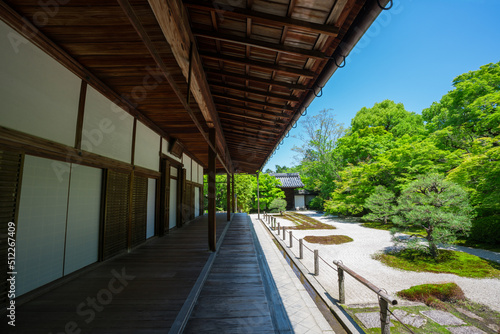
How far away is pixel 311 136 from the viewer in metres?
21.3

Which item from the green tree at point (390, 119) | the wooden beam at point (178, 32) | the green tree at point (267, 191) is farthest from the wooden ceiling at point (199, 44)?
the green tree at point (390, 119)

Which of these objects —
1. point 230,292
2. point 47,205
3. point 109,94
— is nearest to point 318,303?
point 230,292

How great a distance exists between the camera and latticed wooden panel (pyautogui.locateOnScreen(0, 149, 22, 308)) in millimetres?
1979

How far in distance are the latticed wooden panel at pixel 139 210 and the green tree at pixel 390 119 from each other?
19164mm

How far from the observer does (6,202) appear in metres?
2.01

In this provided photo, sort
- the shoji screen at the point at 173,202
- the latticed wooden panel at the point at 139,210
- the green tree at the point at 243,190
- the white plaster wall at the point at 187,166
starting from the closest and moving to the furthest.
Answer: the latticed wooden panel at the point at 139,210, the shoji screen at the point at 173,202, the white plaster wall at the point at 187,166, the green tree at the point at 243,190

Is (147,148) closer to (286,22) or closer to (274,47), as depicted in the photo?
(274,47)

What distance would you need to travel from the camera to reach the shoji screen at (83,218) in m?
2.89

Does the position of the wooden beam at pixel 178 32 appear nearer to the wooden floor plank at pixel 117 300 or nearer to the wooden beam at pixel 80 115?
the wooden beam at pixel 80 115

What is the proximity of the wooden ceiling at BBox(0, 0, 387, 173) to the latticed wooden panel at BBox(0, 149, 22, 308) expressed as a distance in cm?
132

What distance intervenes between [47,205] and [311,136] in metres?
21.0

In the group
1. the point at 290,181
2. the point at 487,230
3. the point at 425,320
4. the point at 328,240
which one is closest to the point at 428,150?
the point at 487,230

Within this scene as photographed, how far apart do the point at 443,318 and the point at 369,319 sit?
4.36 feet

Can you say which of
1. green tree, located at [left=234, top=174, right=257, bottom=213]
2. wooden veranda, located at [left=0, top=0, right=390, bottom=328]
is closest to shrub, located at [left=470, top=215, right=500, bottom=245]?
wooden veranda, located at [left=0, top=0, right=390, bottom=328]
